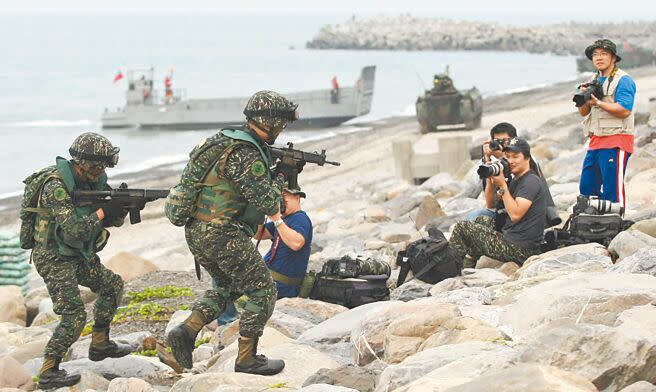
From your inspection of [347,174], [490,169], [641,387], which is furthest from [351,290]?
[347,174]

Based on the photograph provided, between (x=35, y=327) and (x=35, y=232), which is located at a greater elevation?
(x=35, y=232)

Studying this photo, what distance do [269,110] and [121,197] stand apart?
4.74 ft

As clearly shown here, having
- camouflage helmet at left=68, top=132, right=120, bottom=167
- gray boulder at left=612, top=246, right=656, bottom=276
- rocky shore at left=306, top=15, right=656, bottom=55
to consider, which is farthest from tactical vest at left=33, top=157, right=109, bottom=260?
rocky shore at left=306, top=15, right=656, bottom=55

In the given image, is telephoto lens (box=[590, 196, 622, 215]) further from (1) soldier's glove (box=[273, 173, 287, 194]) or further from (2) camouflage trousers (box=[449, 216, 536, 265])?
(1) soldier's glove (box=[273, 173, 287, 194])

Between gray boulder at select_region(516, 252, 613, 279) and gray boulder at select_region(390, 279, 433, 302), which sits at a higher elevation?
gray boulder at select_region(516, 252, 613, 279)

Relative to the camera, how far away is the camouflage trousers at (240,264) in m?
6.39

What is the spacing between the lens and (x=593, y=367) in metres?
5.05

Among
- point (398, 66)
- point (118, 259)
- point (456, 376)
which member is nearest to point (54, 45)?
point (398, 66)

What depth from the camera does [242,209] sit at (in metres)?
6.46

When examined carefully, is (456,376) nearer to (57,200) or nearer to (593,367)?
(593,367)

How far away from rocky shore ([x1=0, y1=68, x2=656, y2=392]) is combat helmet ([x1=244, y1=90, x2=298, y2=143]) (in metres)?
1.40

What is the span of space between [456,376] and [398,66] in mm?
79268

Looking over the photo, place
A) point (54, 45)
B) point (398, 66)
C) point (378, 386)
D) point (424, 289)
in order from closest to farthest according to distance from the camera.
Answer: point (378, 386)
point (424, 289)
point (398, 66)
point (54, 45)

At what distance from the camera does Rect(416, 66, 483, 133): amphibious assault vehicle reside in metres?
30.1
